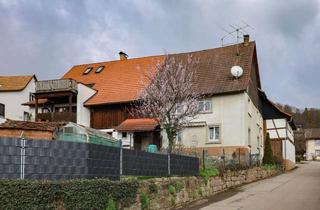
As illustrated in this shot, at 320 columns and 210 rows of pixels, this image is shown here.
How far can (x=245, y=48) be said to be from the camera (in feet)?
135

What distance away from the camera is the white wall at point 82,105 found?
4153 cm

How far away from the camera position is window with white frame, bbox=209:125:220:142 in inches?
1485

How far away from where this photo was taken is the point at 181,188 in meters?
19.6

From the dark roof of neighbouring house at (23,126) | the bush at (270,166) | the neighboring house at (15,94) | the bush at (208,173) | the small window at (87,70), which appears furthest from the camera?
the neighboring house at (15,94)

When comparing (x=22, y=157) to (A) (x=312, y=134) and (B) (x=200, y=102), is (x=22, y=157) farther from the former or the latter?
(A) (x=312, y=134)

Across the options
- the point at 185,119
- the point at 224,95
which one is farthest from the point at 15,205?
the point at 224,95

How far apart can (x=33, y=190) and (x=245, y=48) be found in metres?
32.3

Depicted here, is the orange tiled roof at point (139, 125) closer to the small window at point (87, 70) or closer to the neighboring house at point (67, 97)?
the neighboring house at point (67, 97)

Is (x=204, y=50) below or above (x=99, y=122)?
above

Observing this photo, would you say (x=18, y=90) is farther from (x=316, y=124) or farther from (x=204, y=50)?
(x=316, y=124)

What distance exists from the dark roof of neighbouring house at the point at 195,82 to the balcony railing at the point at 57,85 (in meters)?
1.93

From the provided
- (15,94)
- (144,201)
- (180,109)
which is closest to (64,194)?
(144,201)

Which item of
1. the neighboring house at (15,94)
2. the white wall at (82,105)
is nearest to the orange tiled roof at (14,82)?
the neighboring house at (15,94)

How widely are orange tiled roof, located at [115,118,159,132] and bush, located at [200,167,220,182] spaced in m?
12.8
